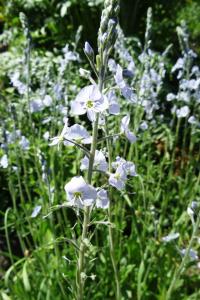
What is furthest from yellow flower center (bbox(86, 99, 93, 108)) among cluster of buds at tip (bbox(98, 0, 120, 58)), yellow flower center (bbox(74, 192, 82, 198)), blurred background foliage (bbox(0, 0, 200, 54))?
blurred background foliage (bbox(0, 0, 200, 54))

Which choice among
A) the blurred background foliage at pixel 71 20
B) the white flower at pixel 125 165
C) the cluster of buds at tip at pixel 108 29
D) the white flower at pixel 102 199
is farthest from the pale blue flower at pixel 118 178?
the blurred background foliage at pixel 71 20

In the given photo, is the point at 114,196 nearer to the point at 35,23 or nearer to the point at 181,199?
the point at 181,199

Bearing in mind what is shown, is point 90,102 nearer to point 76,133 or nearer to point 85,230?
point 76,133

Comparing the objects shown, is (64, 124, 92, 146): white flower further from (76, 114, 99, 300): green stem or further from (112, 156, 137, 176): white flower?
(112, 156, 137, 176): white flower

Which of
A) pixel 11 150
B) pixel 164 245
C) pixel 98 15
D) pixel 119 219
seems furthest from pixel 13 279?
pixel 98 15

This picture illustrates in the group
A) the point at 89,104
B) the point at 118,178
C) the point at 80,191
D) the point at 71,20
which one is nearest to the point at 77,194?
the point at 80,191
